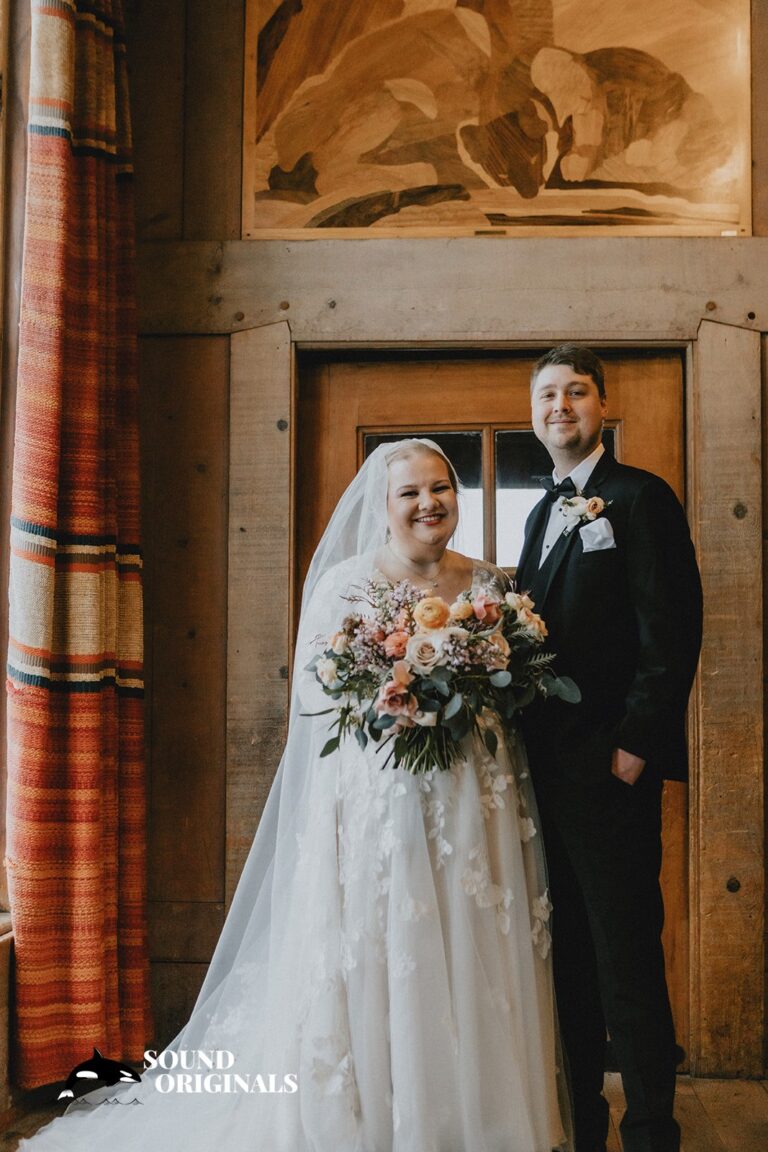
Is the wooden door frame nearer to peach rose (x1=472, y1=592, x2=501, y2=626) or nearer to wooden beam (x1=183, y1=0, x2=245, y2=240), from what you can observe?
wooden beam (x1=183, y1=0, x2=245, y2=240)

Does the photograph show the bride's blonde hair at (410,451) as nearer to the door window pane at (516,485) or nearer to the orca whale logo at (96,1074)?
the door window pane at (516,485)

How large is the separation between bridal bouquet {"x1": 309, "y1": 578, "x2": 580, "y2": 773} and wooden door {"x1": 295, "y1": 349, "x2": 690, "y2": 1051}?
33.5 inches

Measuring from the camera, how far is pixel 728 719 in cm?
273

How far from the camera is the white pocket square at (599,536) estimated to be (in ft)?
7.07

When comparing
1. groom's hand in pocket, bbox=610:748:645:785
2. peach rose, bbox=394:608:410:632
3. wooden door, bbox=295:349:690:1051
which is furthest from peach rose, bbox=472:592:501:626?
wooden door, bbox=295:349:690:1051

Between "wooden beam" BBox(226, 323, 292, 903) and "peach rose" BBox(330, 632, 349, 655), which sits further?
"wooden beam" BBox(226, 323, 292, 903)

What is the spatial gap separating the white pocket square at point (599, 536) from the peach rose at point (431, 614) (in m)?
0.41

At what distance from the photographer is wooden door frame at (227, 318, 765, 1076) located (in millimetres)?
2686

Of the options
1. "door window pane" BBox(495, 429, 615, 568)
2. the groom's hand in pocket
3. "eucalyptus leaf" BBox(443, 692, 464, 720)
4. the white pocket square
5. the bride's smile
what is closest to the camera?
"eucalyptus leaf" BBox(443, 692, 464, 720)

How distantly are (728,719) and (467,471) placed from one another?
1088 millimetres

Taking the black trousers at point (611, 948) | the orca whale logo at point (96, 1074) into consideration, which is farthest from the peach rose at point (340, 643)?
the orca whale logo at point (96, 1074)

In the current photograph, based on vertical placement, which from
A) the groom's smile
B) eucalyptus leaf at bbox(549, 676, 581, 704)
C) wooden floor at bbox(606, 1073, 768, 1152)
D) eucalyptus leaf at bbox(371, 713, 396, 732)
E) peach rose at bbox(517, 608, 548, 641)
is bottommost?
wooden floor at bbox(606, 1073, 768, 1152)

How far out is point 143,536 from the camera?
291 cm

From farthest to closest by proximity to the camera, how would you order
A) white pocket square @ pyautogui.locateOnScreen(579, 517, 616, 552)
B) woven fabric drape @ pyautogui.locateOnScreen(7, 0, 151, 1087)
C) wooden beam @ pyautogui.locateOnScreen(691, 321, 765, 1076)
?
wooden beam @ pyautogui.locateOnScreen(691, 321, 765, 1076) < woven fabric drape @ pyautogui.locateOnScreen(7, 0, 151, 1087) < white pocket square @ pyautogui.locateOnScreen(579, 517, 616, 552)
